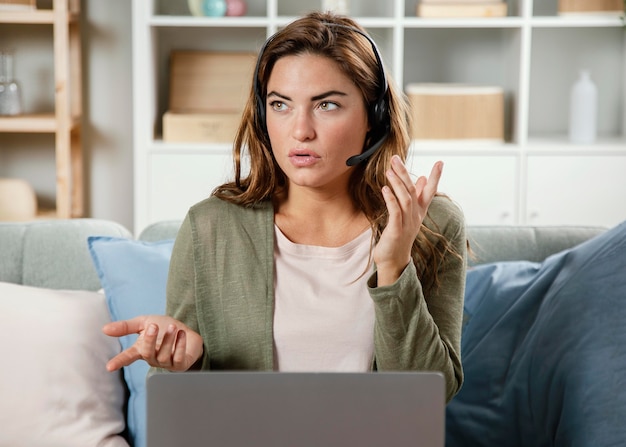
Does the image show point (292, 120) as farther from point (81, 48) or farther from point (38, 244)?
point (81, 48)

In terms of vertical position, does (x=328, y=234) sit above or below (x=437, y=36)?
below

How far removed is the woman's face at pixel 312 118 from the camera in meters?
1.38

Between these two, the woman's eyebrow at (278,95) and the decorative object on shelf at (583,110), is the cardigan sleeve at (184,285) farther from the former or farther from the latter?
the decorative object on shelf at (583,110)

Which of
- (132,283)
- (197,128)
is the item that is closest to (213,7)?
(197,128)

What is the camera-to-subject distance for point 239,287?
147cm

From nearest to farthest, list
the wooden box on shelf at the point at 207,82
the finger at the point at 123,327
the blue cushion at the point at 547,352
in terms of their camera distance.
Answer: the finger at the point at 123,327, the blue cushion at the point at 547,352, the wooden box on shelf at the point at 207,82

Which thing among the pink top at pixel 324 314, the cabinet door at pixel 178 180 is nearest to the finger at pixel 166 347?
the pink top at pixel 324 314

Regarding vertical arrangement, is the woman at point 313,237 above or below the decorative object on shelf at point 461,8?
below

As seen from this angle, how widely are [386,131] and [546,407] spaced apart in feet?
1.82

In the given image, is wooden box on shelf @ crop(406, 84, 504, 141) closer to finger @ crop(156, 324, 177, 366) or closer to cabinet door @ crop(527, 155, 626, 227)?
cabinet door @ crop(527, 155, 626, 227)

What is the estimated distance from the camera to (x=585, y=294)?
1604 mm

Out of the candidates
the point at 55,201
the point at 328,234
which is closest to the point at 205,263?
the point at 328,234

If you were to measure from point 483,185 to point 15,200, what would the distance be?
66.6 inches

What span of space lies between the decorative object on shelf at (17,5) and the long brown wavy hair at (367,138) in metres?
1.94
